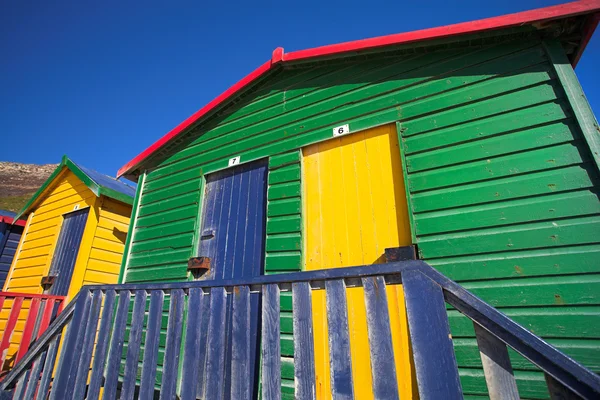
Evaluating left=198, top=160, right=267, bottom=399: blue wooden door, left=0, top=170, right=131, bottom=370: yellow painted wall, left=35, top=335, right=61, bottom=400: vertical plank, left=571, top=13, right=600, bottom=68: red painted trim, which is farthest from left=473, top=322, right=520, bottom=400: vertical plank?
left=0, top=170, right=131, bottom=370: yellow painted wall

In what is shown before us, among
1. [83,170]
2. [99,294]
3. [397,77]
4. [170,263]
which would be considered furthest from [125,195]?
[397,77]

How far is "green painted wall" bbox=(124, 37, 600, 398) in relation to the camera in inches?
87.8

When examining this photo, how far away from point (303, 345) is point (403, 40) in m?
3.28

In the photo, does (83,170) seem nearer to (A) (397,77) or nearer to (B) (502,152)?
(A) (397,77)

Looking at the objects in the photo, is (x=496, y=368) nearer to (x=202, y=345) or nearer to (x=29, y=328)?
(x=202, y=345)

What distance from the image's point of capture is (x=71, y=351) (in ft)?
7.57

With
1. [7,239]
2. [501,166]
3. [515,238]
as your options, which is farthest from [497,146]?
[7,239]

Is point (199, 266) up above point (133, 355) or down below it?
above

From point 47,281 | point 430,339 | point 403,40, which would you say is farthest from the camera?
point 47,281

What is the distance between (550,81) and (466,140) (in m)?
0.80

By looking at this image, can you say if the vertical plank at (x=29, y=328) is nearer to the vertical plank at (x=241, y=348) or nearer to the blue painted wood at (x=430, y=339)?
the vertical plank at (x=241, y=348)

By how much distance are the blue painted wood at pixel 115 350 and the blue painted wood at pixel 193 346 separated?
58cm

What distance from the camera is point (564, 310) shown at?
2.17 m

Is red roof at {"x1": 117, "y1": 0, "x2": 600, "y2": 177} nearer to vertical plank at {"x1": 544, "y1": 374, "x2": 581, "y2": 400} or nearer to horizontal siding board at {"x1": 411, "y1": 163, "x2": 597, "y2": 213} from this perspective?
horizontal siding board at {"x1": 411, "y1": 163, "x2": 597, "y2": 213}
